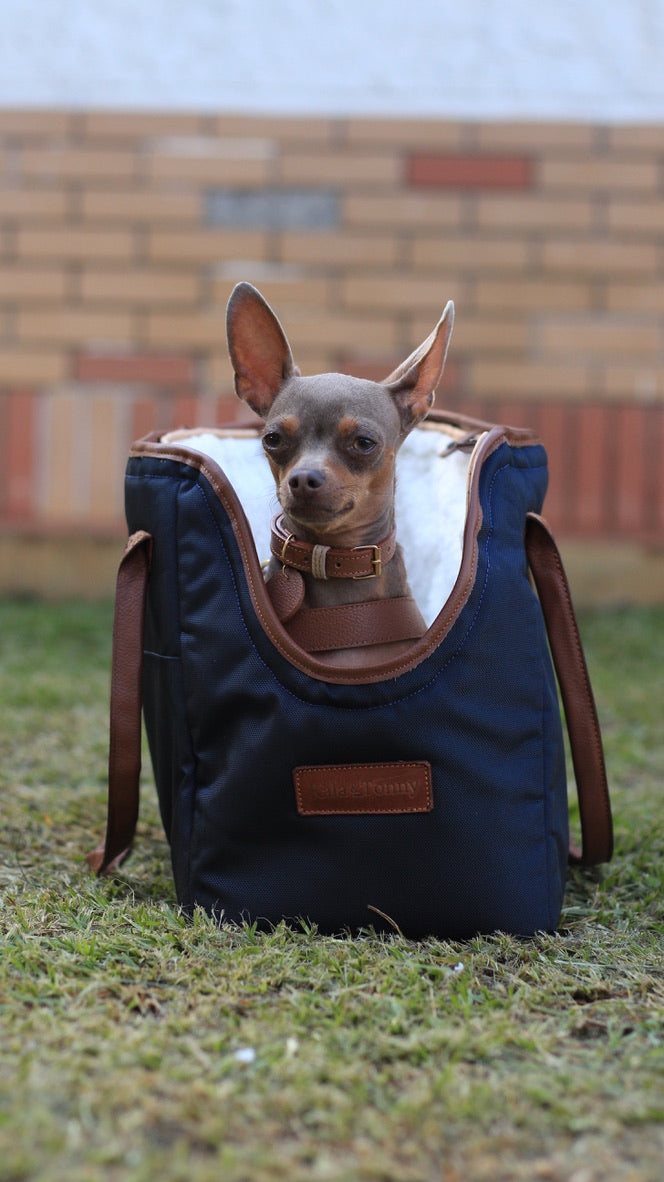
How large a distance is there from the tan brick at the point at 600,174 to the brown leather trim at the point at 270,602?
368cm

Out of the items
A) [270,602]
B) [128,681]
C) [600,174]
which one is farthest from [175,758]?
[600,174]

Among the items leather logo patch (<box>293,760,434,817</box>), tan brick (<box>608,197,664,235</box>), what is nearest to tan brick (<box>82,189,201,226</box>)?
tan brick (<box>608,197,664,235</box>)

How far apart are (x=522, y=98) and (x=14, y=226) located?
248 cm

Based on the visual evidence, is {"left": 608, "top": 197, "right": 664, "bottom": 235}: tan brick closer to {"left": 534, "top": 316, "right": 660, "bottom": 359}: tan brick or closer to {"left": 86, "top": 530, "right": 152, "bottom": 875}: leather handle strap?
{"left": 534, "top": 316, "right": 660, "bottom": 359}: tan brick

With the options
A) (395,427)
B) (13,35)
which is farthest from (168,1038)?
(13,35)

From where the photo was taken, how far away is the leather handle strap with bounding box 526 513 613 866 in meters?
2.49

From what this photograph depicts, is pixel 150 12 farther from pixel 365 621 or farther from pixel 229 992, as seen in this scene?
pixel 229 992

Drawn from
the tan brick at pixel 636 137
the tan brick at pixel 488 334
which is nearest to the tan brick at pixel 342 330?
the tan brick at pixel 488 334

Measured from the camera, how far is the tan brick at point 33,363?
230 inches

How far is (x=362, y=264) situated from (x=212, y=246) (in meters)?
0.72

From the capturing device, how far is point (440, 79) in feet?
18.7

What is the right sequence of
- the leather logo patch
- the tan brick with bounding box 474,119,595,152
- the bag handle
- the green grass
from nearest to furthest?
the green grass, the leather logo patch, the bag handle, the tan brick with bounding box 474,119,595,152

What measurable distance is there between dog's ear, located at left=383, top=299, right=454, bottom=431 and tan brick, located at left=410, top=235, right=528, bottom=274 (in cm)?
334

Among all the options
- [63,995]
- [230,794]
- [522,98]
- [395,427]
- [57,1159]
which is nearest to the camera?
[57,1159]
